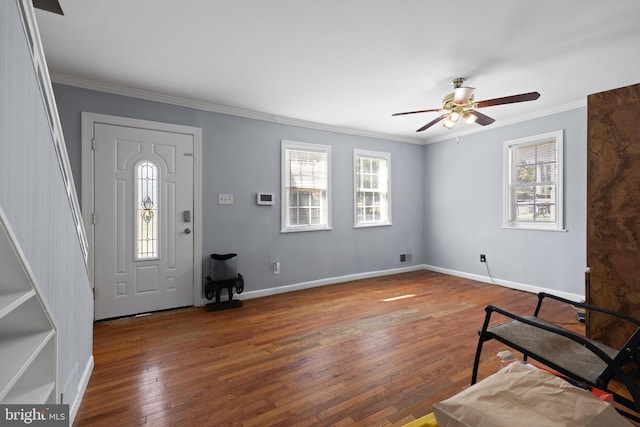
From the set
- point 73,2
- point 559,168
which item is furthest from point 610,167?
point 73,2

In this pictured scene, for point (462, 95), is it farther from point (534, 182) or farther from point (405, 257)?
point (405, 257)

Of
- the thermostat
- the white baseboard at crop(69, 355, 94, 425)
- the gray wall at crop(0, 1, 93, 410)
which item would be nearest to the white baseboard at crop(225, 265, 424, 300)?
the thermostat

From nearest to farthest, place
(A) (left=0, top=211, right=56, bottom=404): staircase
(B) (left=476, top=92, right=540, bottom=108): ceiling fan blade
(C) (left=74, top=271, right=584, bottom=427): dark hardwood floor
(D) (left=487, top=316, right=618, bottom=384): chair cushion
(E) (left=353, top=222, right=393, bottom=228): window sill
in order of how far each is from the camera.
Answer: (A) (left=0, top=211, right=56, bottom=404): staircase < (D) (left=487, top=316, right=618, bottom=384): chair cushion < (C) (left=74, top=271, right=584, bottom=427): dark hardwood floor < (B) (left=476, top=92, right=540, bottom=108): ceiling fan blade < (E) (left=353, top=222, right=393, bottom=228): window sill

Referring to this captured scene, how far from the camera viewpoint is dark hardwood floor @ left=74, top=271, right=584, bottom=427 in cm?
176

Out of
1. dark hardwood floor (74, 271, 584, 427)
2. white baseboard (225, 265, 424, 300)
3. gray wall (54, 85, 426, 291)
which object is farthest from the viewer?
white baseboard (225, 265, 424, 300)

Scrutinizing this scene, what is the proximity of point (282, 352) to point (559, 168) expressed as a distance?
4.19 m

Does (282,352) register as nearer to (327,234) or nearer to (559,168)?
(327,234)

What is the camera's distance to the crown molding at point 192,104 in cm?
303

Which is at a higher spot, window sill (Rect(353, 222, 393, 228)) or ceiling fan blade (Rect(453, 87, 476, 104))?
ceiling fan blade (Rect(453, 87, 476, 104))

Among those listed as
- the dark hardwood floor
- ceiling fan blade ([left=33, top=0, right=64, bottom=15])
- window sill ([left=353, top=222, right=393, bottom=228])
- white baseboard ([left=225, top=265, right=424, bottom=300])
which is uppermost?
ceiling fan blade ([left=33, top=0, right=64, bottom=15])

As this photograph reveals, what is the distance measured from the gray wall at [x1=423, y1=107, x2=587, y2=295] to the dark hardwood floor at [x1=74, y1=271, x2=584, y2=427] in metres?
0.58

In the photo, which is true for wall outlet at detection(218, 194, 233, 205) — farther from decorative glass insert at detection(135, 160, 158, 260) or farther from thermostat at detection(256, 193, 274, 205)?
decorative glass insert at detection(135, 160, 158, 260)

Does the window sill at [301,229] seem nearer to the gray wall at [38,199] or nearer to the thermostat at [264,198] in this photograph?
the thermostat at [264,198]

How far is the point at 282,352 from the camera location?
2.48m
